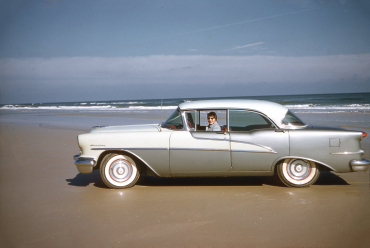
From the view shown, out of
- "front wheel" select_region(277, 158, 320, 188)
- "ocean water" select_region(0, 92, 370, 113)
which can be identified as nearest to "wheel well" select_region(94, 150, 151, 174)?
"front wheel" select_region(277, 158, 320, 188)

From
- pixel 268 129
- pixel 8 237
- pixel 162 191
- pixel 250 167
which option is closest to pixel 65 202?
pixel 8 237

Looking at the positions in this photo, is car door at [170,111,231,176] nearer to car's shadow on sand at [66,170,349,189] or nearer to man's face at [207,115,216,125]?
man's face at [207,115,216,125]

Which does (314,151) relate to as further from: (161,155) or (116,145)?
(116,145)

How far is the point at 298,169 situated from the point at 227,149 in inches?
49.5

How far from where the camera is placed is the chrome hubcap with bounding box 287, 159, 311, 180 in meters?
5.04

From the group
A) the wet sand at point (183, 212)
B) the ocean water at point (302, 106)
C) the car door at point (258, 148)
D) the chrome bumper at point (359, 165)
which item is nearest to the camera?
the wet sand at point (183, 212)

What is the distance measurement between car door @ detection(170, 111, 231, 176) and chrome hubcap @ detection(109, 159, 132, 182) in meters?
0.79

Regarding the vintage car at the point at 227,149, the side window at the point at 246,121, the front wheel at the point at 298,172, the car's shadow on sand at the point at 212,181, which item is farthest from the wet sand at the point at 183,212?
the side window at the point at 246,121

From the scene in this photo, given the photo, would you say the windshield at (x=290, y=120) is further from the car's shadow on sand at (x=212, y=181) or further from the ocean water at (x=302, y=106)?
the ocean water at (x=302, y=106)

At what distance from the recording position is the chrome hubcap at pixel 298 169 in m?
5.04

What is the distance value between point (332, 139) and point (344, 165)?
46cm

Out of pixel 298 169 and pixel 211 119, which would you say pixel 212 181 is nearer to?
pixel 211 119

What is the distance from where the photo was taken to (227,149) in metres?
4.93

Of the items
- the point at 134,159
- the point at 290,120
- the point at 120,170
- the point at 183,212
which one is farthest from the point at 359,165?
the point at 120,170
